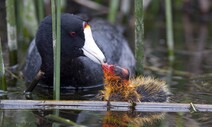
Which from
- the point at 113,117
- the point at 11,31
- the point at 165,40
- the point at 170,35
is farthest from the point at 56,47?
the point at 165,40

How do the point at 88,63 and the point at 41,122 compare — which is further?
the point at 88,63

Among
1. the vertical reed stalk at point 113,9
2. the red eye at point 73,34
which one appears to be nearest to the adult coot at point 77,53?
the red eye at point 73,34

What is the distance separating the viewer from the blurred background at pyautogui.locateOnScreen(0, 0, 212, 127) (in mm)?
5215

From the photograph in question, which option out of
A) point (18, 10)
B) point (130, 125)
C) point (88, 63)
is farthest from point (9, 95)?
point (18, 10)

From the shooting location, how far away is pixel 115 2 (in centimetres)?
743

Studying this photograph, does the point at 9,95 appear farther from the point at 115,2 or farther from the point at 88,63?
the point at 115,2

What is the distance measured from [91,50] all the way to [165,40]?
3.00 meters

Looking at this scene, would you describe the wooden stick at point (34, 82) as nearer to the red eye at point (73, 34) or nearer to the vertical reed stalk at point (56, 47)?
the red eye at point (73, 34)

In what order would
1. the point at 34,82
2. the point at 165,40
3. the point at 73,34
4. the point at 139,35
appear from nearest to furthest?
the point at 139,35
the point at 73,34
the point at 34,82
the point at 165,40

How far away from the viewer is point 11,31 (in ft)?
18.6

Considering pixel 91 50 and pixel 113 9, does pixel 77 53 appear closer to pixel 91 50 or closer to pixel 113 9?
pixel 91 50

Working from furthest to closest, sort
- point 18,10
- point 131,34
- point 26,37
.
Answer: point 131,34 < point 26,37 < point 18,10

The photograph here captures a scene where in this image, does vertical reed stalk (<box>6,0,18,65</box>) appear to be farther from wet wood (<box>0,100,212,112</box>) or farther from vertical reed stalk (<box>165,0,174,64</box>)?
vertical reed stalk (<box>165,0,174,64</box>)

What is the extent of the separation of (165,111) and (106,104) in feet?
1.43
